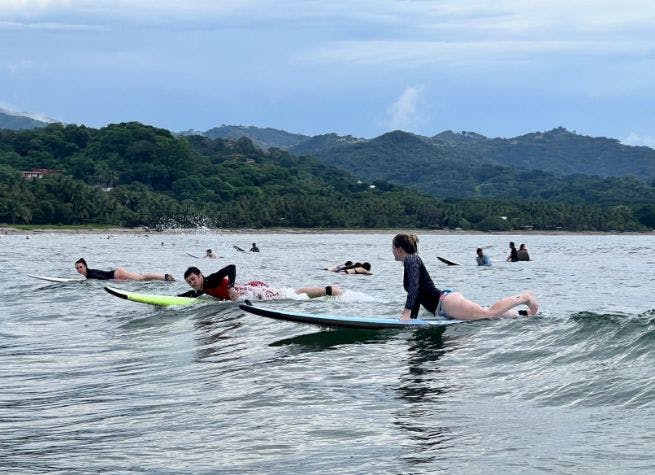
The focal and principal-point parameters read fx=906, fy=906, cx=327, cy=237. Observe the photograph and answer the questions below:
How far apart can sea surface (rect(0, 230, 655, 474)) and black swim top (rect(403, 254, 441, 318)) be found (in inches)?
22.0

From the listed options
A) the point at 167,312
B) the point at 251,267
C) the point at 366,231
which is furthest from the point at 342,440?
the point at 366,231

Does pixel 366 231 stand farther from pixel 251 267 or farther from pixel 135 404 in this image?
pixel 135 404

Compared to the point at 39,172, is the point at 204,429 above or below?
below

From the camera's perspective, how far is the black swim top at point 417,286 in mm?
15008

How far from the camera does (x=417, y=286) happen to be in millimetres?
15203

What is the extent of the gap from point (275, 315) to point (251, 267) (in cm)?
3700

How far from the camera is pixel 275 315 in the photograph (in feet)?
53.2

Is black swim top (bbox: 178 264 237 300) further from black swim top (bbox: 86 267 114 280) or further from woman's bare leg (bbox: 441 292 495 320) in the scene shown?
black swim top (bbox: 86 267 114 280)

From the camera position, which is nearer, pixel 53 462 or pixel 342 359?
pixel 53 462

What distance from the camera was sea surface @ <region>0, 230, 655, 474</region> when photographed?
8.68 m

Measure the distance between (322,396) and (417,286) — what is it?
4.26m

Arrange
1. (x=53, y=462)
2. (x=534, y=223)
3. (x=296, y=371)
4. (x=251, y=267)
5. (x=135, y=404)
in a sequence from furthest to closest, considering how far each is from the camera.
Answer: (x=534, y=223) → (x=251, y=267) → (x=296, y=371) → (x=135, y=404) → (x=53, y=462)

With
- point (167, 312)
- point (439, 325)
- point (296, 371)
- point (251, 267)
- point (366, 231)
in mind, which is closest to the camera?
point (296, 371)

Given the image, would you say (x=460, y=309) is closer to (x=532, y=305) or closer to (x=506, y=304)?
(x=506, y=304)
